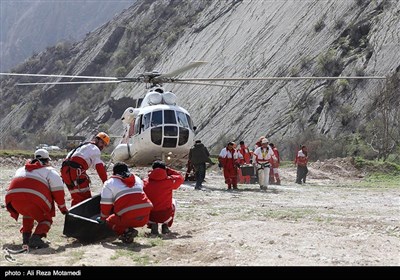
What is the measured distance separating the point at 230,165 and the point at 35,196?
1058cm

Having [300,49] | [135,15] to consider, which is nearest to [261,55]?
[300,49]

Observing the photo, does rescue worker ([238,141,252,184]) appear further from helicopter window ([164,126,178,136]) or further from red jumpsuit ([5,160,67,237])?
red jumpsuit ([5,160,67,237])

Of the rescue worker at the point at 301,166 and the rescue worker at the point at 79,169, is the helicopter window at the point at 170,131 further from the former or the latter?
the rescue worker at the point at 79,169

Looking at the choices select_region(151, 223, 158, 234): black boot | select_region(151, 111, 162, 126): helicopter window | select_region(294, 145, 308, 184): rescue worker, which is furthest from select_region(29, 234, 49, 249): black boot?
select_region(294, 145, 308, 184): rescue worker

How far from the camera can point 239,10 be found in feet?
202

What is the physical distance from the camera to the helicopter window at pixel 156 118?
19.1 m

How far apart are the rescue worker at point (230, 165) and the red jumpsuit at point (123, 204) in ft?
32.0

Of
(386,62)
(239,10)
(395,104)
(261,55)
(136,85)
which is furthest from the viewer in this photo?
(136,85)

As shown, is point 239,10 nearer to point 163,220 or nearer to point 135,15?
point 135,15

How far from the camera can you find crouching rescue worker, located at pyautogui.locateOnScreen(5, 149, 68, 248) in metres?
7.60

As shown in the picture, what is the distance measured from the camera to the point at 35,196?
7.61 m

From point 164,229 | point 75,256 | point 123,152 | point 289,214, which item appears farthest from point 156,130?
point 75,256

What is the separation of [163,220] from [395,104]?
32027mm
